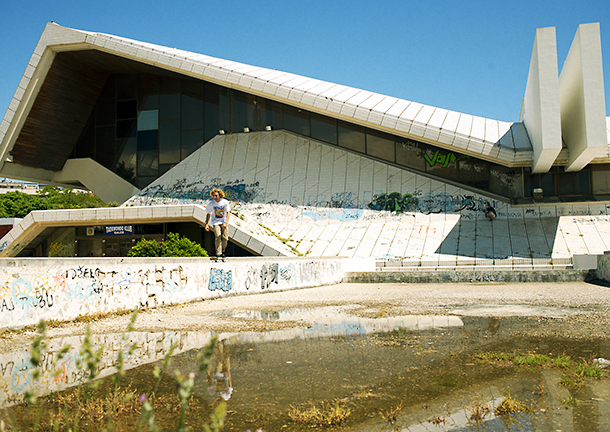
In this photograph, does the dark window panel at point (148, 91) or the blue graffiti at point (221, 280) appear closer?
the blue graffiti at point (221, 280)

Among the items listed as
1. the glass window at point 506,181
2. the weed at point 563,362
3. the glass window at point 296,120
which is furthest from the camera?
the glass window at point 296,120

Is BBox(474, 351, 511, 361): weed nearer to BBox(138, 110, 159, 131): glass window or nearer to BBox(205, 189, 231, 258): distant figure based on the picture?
BBox(205, 189, 231, 258): distant figure

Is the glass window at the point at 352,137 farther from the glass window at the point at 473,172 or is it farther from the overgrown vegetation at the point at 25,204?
the overgrown vegetation at the point at 25,204

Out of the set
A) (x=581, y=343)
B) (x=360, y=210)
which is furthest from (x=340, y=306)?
(x=360, y=210)

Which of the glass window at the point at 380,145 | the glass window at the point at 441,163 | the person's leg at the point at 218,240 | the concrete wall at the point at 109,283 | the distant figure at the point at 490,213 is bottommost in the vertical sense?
the concrete wall at the point at 109,283

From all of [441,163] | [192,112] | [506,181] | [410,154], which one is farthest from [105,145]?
[506,181]

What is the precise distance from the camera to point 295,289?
13.7m

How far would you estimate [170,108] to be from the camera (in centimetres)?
2903

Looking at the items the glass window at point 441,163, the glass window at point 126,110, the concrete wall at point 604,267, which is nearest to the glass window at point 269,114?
the glass window at point 126,110

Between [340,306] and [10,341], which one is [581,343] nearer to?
[340,306]

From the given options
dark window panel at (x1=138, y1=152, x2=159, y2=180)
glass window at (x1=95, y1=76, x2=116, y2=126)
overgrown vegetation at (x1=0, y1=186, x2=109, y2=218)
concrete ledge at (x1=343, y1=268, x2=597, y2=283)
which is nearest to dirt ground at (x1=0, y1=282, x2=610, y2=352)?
concrete ledge at (x1=343, y1=268, x2=597, y2=283)

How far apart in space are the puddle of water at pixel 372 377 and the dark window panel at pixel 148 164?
969 inches

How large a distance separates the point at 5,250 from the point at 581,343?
2294cm

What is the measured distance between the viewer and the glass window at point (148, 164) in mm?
29047
